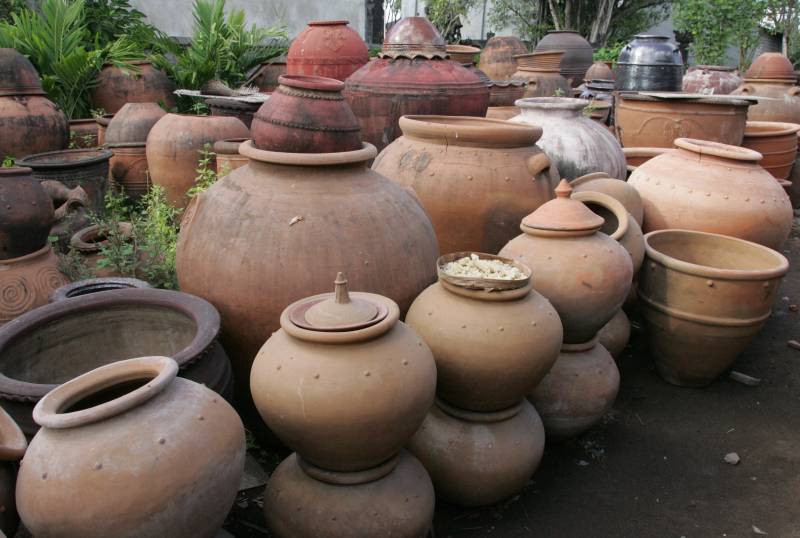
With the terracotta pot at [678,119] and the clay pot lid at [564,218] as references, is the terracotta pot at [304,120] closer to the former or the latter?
the clay pot lid at [564,218]

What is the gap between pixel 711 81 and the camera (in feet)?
30.4

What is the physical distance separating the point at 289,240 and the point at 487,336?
2.93ft

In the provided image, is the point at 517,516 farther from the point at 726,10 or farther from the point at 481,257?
the point at 726,10

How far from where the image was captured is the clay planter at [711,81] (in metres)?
9.18

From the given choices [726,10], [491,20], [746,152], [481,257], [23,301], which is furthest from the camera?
[491,20]

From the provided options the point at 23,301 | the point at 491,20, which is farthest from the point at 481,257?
the point at 491,20

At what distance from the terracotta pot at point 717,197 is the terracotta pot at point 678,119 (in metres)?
1.45

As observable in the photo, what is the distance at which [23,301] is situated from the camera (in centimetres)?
325

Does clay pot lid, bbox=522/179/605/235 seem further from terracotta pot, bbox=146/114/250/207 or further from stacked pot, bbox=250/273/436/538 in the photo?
terracotta pot, bbox=146/114/250/207

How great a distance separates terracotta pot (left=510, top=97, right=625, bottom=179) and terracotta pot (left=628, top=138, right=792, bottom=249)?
38 cm

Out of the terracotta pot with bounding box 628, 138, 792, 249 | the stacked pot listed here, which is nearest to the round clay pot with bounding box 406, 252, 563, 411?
the stacked pot

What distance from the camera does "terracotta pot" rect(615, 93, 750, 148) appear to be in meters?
5.70

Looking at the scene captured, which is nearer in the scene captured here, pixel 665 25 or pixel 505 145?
pixel 505 145

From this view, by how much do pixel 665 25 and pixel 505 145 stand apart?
20174 millimetres
